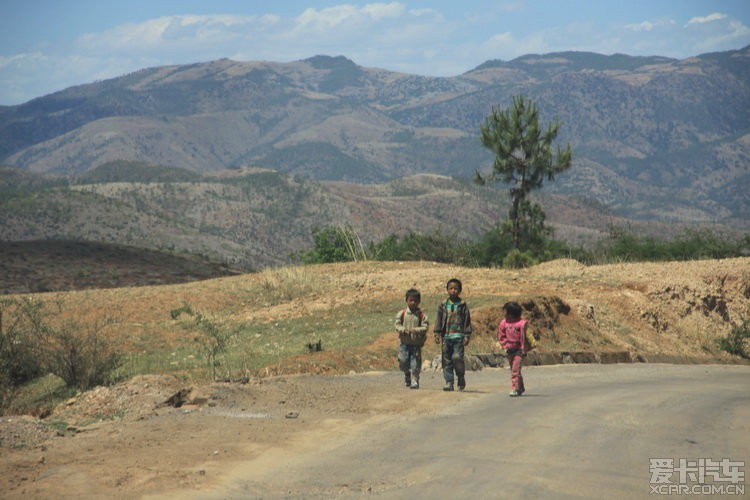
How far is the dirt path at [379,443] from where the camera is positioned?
919 centimetres

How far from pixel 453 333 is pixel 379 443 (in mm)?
4542

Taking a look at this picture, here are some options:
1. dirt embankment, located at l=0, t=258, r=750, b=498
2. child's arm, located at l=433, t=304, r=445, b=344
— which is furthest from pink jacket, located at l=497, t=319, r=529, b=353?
dirt embankment, located at l=0, t=258, r=750, b=498

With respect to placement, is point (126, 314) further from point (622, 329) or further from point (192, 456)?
point (192, 456)

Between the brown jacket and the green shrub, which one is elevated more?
the brown jacket

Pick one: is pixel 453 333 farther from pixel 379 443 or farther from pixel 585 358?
pixel 585 358

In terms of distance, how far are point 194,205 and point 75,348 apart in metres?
163

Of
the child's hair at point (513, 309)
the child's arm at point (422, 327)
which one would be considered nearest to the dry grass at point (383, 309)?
the child's arm at point (422, 327)

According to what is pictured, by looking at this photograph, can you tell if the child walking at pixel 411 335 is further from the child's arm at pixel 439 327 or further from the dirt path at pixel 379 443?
the dirt path at pixel 379 443

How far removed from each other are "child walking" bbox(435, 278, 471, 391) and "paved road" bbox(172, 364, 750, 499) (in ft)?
1.45

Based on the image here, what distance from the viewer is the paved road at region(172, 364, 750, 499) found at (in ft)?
30.0

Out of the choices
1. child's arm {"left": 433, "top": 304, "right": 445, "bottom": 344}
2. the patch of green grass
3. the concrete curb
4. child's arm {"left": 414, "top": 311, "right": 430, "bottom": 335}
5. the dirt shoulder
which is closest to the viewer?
the dirt shoulder

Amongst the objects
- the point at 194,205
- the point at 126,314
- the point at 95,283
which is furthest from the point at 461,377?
the point at 194,205

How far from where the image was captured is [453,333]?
1555 cm

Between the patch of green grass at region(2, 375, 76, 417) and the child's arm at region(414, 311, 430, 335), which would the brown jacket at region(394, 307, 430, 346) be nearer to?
the child's arm at region(414, 311, 430, 335)
